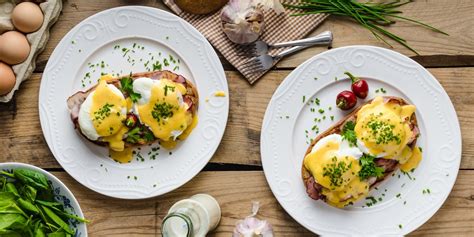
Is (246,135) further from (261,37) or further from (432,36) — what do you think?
(432,36)

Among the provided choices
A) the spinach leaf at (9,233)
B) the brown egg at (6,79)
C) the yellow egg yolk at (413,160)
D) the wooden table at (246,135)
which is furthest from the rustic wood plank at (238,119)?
the spinach leaf at (9,233)

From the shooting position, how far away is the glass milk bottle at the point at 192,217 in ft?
8.54

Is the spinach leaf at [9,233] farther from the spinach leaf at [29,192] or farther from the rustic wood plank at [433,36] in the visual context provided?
the rustic wood plank at [433,36]

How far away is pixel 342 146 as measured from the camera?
2656 millimetres

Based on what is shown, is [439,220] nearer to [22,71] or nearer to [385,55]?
[385,55]

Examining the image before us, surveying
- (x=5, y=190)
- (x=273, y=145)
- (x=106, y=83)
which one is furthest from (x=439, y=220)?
(x=5, y=190)

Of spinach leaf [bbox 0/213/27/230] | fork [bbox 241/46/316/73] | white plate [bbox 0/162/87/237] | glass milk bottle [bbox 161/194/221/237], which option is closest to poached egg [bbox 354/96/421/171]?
fork [bbox 241/46/316/73]

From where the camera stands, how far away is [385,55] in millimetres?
2738

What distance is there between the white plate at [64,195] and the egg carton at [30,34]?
296mm

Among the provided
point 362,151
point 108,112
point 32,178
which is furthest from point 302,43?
point 32,178

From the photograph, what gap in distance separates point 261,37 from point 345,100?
0.45 meters

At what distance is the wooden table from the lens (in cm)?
280

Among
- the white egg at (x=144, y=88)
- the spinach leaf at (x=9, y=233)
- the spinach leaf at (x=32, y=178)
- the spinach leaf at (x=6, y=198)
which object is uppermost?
the white egg at (x=144, y=88)

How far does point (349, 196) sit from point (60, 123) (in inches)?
49.7
